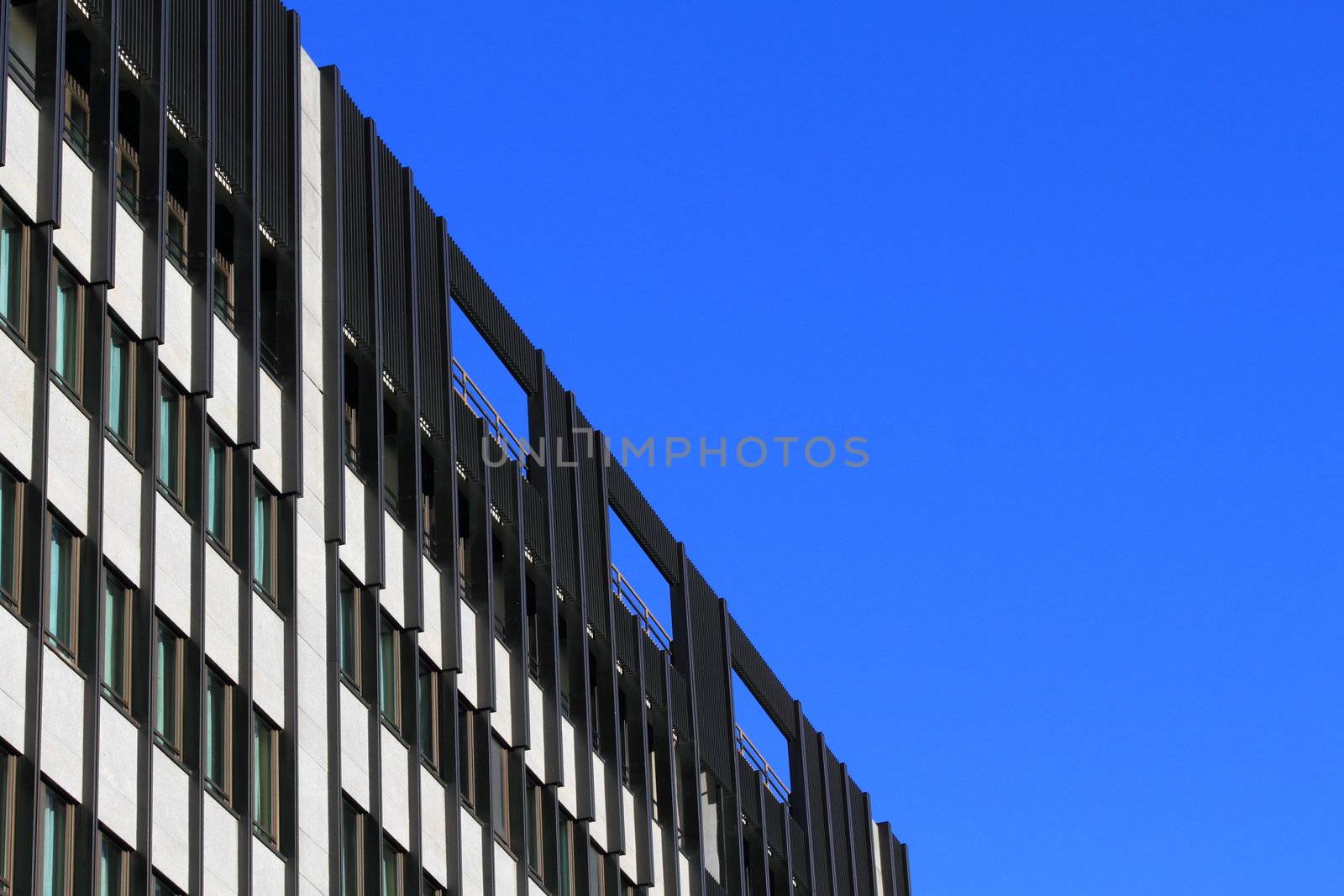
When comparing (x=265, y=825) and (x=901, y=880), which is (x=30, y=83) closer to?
(x=265, y=825)

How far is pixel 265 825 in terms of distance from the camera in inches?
1337

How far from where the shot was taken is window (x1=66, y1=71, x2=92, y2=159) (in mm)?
32750

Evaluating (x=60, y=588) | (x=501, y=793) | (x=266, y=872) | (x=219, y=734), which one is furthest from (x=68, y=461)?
(x=501, y=793)

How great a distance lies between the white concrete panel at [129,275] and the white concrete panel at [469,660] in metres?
11.0

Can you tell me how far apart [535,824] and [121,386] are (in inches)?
599

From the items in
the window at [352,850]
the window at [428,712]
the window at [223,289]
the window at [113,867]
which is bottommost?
the window at [113,867]

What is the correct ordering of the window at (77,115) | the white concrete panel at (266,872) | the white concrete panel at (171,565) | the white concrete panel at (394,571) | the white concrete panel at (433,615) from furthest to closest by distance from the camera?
the white concrete panel at (433,615) → the white concrete panel at (394,571) → the white concrete panel at (266,872) → the window at (77,115) → the white concrete panel at (171,565)

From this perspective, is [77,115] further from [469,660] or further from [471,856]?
[471,856]

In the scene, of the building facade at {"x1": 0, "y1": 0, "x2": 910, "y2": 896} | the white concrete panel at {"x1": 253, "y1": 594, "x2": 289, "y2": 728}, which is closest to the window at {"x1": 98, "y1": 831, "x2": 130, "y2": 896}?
the building facade at {"x1": 0, "y1": 0, "x2": 910, "y2": 896}

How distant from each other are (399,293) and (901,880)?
29.7 meters

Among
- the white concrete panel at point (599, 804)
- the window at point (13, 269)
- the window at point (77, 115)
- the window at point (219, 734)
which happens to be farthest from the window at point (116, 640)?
the white concrete panel at point (599, 804)

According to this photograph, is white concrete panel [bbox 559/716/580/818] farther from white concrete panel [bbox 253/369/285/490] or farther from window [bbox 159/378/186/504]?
window [bbox 159/378/186/504]

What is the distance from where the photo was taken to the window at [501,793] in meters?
42.2

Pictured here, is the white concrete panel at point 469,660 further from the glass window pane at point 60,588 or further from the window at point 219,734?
the glass window pane at point 60,588
